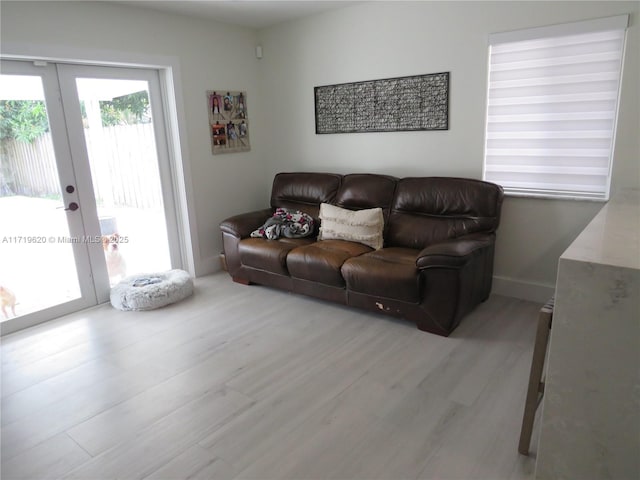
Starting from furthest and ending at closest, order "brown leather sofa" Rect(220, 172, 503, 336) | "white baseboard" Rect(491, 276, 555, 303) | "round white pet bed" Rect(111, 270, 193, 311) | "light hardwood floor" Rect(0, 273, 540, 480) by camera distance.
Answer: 1. "round white pet bed" Rect(111, 270, 193, 311)
2. "white baseboard" Rect(491, 276, 555, 303)
3. "brown leather sofa" Rect(220, 172, 503, 336)
4. "light hardwood floor" Rect(0, 273, 540, 480)

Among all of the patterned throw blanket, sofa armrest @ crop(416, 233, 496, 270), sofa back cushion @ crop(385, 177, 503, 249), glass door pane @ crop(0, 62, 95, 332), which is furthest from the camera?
the patterned throw blanket

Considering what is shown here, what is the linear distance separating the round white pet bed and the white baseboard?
8.93ft

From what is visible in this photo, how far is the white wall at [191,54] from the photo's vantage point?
10.4 feet

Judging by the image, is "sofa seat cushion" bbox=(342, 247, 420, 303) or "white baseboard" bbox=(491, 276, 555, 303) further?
"white baseboard" bbox=(491, 276, 555, 303)

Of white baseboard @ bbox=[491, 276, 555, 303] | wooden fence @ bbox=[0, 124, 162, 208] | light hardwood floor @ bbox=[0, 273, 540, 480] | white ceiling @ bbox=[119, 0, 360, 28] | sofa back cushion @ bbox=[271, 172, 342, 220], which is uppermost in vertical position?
white ceiling @ bbox=[119, 0, 360, 28]

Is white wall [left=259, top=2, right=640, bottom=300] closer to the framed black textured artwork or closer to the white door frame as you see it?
the framed black textured artwork

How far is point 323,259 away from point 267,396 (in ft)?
4.20

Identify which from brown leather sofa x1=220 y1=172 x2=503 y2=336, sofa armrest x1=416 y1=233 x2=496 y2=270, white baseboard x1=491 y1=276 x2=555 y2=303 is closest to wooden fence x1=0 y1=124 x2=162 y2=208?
brown leather sofa x1=220 y1=172 x2=503 y2=336

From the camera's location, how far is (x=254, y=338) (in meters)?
3.09

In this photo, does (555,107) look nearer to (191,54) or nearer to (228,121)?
(228,121)

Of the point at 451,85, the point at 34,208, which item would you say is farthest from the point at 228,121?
the point at 451,85

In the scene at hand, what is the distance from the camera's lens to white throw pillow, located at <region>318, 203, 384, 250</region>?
3.65 meters

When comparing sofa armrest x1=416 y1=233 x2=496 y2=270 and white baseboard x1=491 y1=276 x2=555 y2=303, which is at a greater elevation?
sofa armrest x1=416 y1=233 x2=496 y2=270

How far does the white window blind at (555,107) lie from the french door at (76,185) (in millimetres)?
3064
